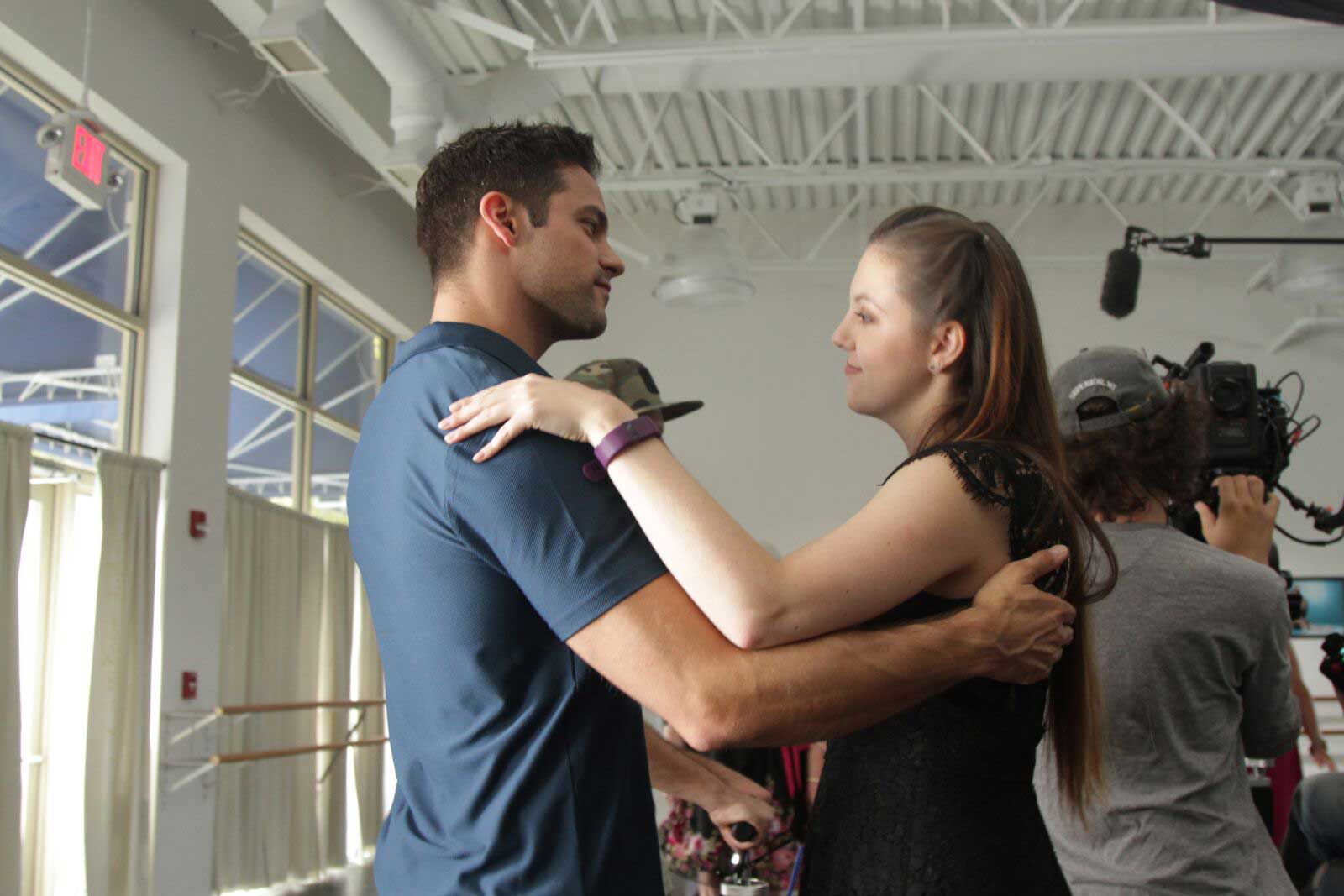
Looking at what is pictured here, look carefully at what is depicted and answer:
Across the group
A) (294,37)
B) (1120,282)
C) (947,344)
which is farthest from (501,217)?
(1120,282)

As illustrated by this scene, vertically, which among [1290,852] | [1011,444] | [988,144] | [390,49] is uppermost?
[988,144]

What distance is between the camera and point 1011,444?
142cm

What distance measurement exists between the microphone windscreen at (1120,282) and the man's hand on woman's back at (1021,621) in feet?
24.7

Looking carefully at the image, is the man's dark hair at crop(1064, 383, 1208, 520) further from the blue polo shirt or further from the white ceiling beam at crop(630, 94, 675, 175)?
the white ceiling beam at crop(630, 94, 675, 175)

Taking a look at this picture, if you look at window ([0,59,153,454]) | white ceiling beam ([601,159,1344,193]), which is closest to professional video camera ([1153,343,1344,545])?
window ([0,59,153,454])

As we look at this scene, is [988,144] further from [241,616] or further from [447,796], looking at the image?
[447,796]

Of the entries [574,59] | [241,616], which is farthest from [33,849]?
[574,59]

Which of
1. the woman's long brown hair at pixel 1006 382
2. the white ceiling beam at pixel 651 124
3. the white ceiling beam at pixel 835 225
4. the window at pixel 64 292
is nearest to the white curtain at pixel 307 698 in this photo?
the window at pixel 64 292

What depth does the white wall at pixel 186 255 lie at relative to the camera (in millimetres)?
6758

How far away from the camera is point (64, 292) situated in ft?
21.4

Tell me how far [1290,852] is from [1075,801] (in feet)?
3.45

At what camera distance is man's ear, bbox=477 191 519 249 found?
5.00 feet

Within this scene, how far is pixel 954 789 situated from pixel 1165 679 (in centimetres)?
60

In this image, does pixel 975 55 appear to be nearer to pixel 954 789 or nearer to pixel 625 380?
pixel 625 380
